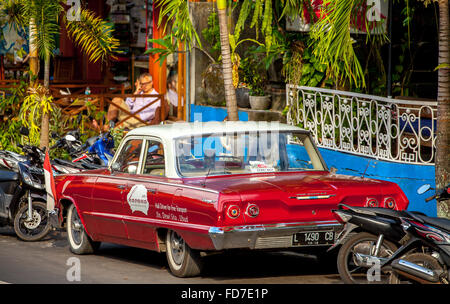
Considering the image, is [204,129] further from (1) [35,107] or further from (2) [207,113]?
(2) [207,113]

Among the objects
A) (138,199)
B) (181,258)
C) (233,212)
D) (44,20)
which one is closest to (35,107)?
(44,20)

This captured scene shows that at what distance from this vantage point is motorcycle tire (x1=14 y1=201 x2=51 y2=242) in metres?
12.3

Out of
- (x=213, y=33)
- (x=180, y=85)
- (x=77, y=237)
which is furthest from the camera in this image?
(x=180, y=85)

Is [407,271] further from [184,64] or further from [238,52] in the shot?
[184,64]

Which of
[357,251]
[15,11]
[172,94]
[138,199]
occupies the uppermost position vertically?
[15,11]

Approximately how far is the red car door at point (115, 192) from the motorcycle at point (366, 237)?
2660mm

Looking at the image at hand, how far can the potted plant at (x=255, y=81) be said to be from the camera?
53.8 feet

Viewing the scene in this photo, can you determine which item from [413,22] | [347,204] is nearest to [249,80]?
[413,22]

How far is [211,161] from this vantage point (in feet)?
30.9

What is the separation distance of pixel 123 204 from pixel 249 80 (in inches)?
295

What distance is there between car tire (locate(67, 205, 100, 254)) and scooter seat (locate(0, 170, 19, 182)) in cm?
168

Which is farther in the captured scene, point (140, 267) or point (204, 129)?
point (140, 267)

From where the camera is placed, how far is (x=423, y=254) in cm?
764

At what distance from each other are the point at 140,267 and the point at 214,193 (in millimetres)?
2081
